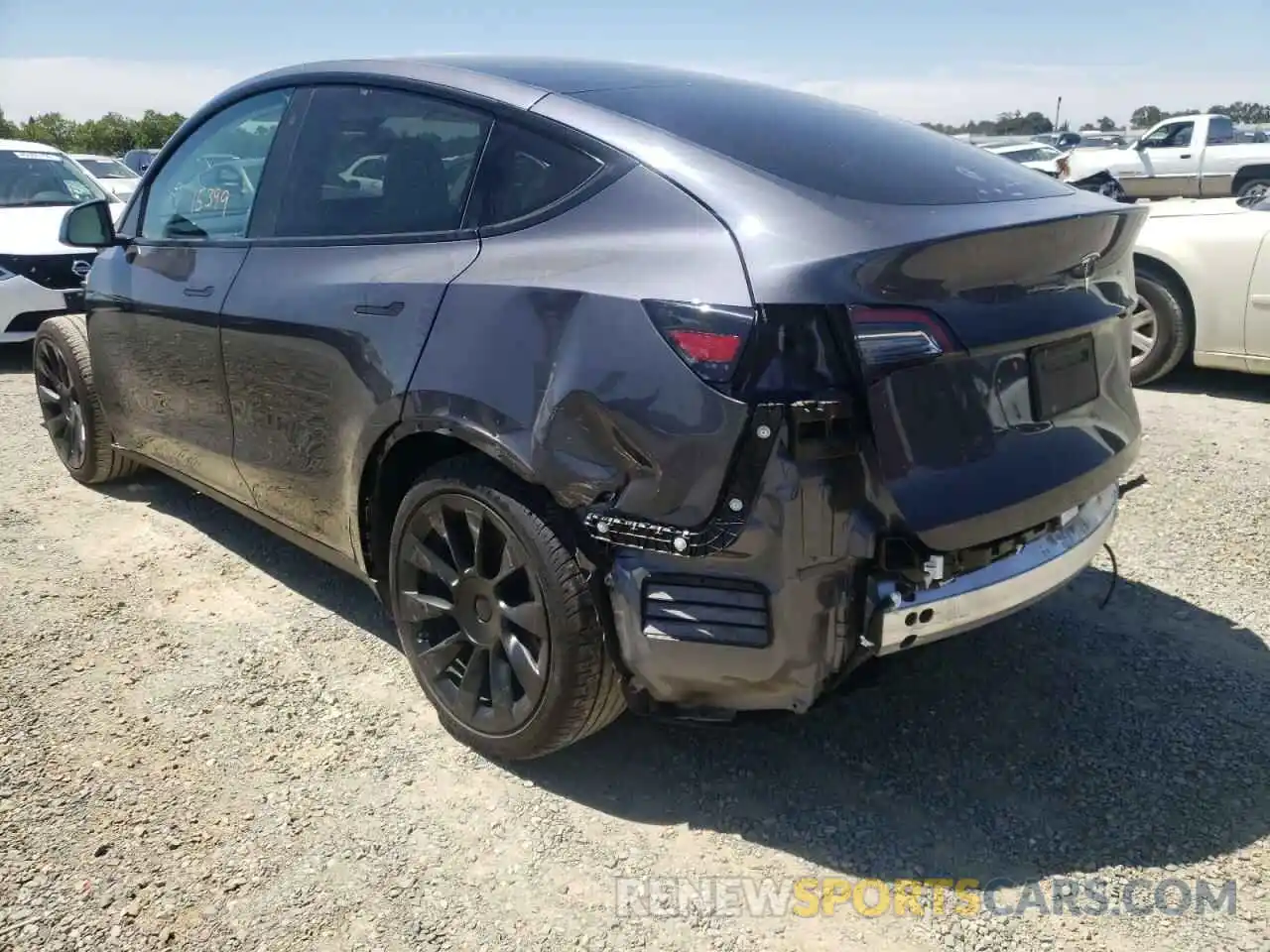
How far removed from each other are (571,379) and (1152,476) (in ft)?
11.4

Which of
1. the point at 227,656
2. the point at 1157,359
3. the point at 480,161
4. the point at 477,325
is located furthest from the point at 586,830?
the point at 1157,359

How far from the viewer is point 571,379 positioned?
226 centimetres

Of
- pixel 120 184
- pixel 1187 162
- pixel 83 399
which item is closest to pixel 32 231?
pixel 83 399

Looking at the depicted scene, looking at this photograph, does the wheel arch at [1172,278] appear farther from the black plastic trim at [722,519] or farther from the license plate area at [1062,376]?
the black plastic trim at [722,519]

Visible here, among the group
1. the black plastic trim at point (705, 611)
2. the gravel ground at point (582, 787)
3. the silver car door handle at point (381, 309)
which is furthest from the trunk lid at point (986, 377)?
the silver car door handle at point (381, 309)

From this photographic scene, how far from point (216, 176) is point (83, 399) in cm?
146

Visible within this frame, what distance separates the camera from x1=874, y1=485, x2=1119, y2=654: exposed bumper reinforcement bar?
2150 millimetres

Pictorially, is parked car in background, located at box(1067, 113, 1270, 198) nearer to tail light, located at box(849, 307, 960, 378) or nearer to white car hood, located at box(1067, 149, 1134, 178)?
white car hood, located at box(1067, 149, 1134, 178)

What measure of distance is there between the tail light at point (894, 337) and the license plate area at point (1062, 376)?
346 millimetres

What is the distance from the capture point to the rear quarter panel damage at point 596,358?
6.92ft

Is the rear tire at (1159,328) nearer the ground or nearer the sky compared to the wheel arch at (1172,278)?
nearer the ground

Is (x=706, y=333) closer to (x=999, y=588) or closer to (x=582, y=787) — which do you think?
(x=999, y=588)

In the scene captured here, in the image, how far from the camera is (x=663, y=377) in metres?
2.12

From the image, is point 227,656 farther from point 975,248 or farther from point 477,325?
point 975,248
